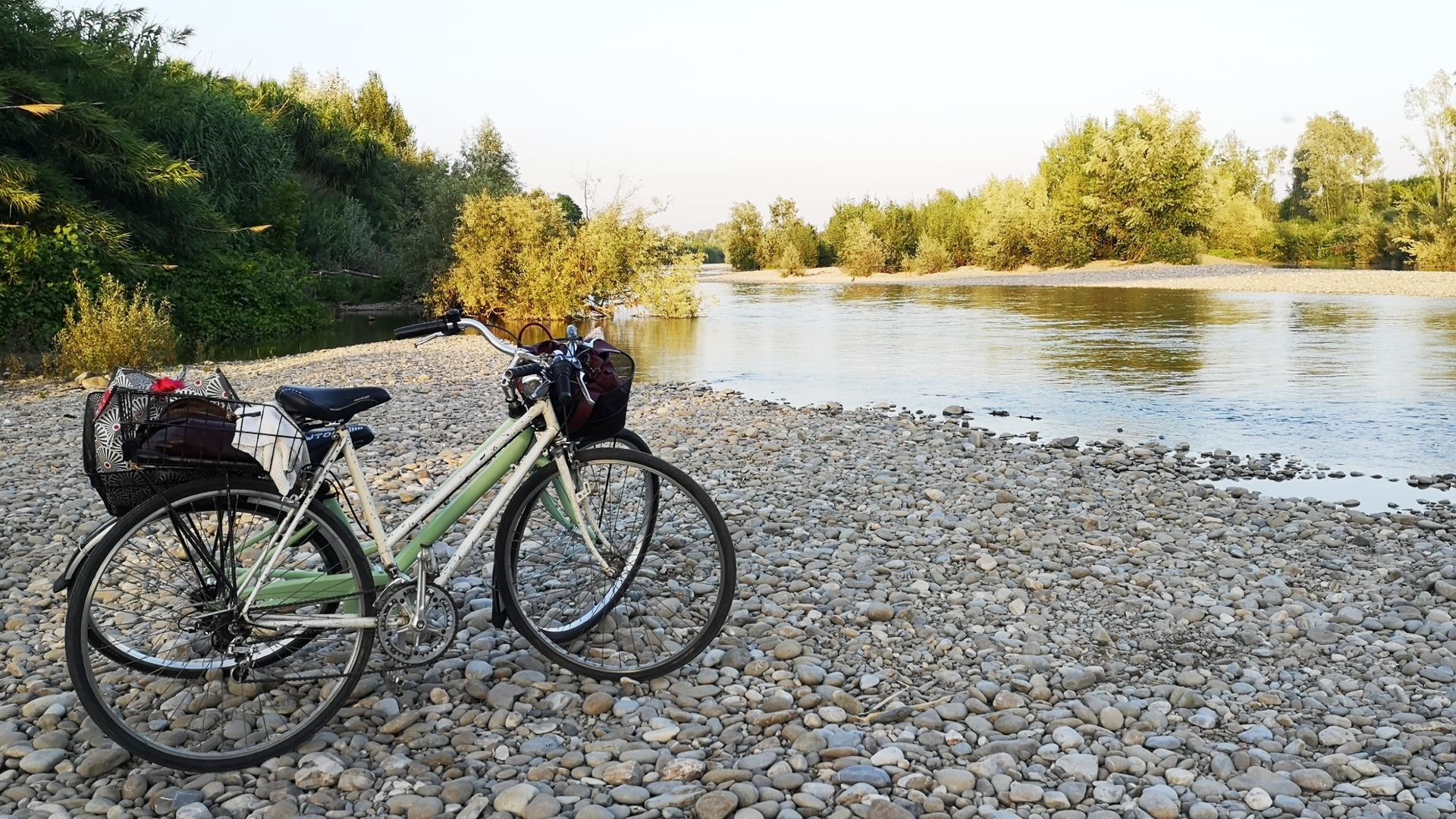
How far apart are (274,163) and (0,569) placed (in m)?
22.4

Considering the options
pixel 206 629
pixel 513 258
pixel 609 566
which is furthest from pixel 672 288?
pixel 206 629

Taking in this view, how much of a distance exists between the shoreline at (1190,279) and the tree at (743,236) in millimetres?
9115

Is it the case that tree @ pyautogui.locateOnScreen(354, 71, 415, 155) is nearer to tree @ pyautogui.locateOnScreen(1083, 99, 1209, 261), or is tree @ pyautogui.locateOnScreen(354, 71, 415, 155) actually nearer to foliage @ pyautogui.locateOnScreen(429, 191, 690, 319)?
foliage @ pyautogui.locateOnScreen(429, 191, 690, 319)

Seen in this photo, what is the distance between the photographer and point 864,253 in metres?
57.9

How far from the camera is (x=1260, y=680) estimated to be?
3756 mm

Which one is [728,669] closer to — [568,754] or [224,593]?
[568,754]

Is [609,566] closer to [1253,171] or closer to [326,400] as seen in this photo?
[326,400]

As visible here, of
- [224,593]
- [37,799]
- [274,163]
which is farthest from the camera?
[274,163]

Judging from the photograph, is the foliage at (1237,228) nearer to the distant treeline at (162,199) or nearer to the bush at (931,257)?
the bush at (931,257)

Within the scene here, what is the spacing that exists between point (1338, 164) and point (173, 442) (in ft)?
227

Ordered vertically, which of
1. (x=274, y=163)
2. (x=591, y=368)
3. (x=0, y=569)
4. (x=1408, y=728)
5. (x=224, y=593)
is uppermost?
(x=274, y=163)

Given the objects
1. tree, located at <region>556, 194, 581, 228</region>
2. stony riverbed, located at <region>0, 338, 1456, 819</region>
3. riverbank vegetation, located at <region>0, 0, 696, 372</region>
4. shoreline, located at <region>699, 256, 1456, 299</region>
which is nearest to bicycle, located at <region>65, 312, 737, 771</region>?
stony riverbed, located at <region>0, 338, 1456, 819</region>

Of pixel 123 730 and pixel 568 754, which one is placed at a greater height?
pixel 123 730

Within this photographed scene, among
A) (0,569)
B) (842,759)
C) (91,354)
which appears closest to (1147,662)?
(842,759)
